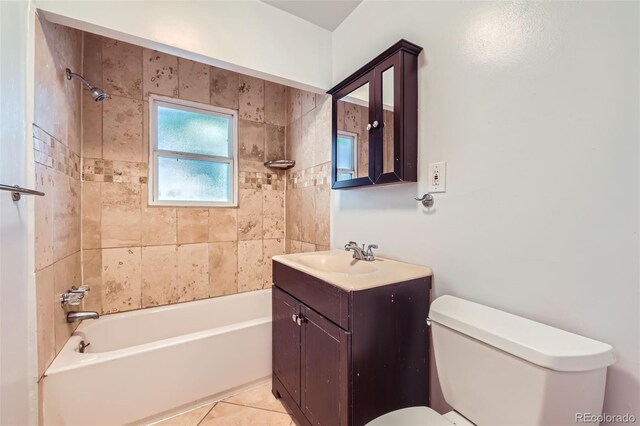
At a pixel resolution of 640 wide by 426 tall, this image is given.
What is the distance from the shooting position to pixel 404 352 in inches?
45.0

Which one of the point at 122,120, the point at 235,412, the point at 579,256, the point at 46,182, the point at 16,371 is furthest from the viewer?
the point at 122,120

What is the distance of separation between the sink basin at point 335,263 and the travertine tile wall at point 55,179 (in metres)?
1.23

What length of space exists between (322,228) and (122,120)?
5.64 feet

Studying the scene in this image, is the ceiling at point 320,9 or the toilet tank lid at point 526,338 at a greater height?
the ceiling at point 320,9

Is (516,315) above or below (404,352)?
above

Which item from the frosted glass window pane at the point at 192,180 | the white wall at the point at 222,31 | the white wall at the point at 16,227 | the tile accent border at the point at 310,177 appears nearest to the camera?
the white wall at the point at 16,227

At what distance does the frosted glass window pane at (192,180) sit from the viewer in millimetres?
2180

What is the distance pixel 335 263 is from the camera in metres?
1.61

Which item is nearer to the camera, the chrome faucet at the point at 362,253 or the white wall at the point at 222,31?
the white wall at the point at 222,31

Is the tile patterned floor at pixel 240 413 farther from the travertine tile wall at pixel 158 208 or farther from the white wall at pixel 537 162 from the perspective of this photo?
the white wall at pixel 537 162

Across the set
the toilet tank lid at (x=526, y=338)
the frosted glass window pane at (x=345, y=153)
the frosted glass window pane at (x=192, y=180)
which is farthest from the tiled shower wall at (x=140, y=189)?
the toilet tank lid at (x=526, y=338)

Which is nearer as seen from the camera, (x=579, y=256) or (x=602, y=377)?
(x=602, y=377)

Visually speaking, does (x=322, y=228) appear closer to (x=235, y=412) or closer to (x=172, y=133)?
(x=235, y=412)

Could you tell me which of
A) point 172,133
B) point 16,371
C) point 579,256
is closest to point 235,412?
point 16,371
